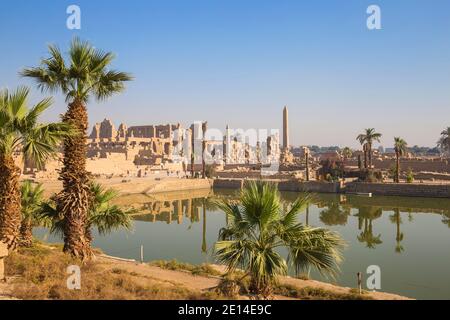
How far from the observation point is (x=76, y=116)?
1087 cm

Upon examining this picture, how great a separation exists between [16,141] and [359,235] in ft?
61.4

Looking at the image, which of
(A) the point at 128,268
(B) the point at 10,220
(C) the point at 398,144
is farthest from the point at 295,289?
(C) the point at 398,144

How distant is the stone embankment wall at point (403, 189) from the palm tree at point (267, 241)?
3690cm

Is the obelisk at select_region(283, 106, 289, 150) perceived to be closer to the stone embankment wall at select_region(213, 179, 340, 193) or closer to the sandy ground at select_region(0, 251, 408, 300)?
the stone embankment wall at select_region(213, 179, 340, 193)

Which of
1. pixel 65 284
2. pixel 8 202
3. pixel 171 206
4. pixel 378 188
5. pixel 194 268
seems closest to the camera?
pixel 65 284

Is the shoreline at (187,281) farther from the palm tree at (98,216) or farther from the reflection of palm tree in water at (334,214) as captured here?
the reflection of palm tree in water at (334,214)

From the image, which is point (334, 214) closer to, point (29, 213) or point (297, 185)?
point (297, 185)

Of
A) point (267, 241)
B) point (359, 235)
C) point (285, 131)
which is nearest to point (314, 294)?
point (267, 241)

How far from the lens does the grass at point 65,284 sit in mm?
7379

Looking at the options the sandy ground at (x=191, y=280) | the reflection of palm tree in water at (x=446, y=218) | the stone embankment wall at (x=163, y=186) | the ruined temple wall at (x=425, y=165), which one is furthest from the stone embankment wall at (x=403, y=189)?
the sandy ground at (x=191, y=280)

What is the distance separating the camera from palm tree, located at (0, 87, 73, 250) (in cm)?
958

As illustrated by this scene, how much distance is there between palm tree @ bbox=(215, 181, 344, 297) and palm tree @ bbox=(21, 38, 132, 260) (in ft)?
16.5

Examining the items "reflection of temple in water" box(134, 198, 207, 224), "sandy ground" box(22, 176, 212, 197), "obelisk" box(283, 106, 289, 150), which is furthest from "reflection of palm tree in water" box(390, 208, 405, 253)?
"obelisk" box(283, 106, 289, 150)
